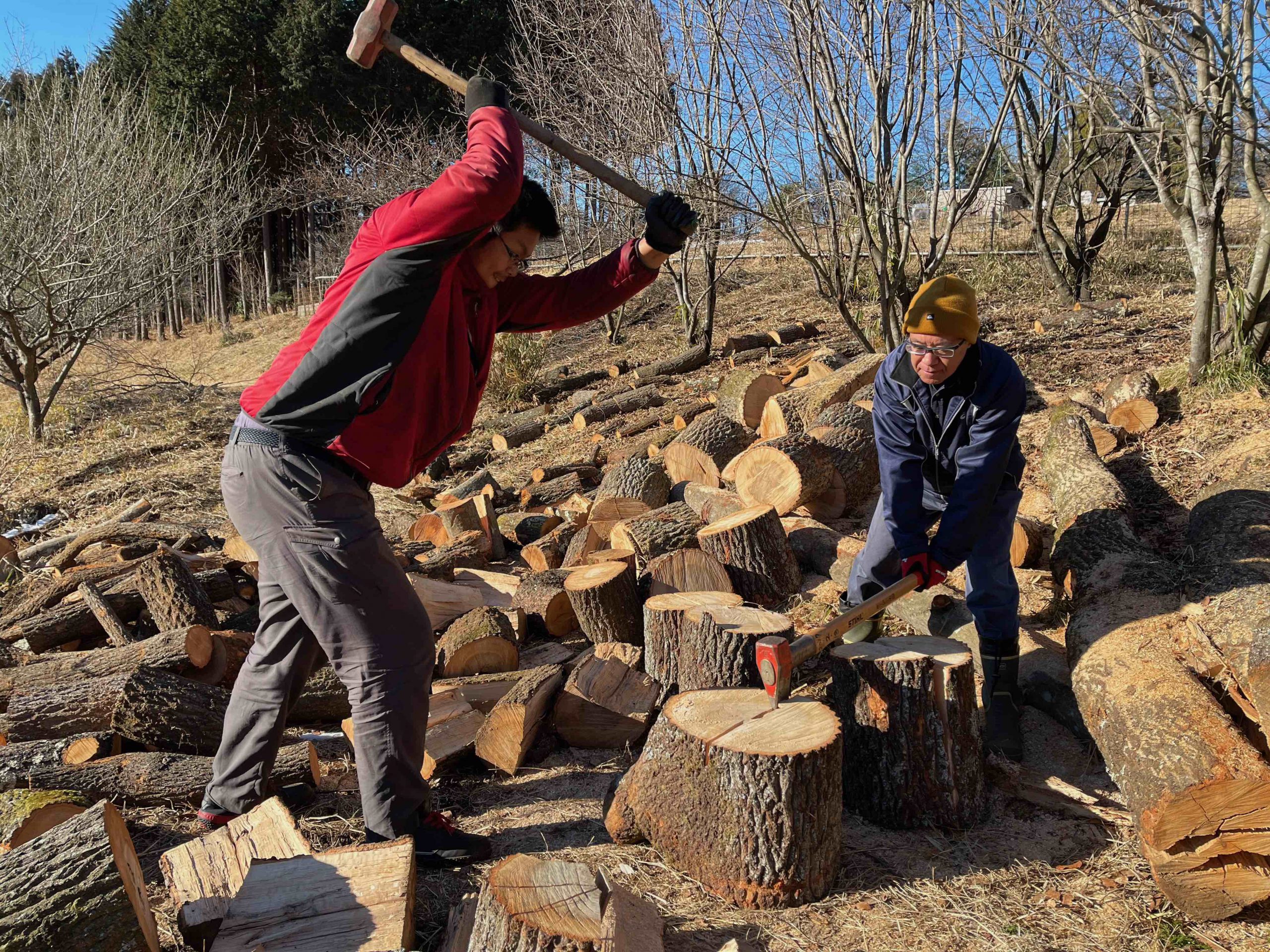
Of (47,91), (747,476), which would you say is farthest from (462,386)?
(47,91)

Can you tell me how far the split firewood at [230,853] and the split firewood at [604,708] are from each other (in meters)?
1.09

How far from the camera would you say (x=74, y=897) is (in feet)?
6.49

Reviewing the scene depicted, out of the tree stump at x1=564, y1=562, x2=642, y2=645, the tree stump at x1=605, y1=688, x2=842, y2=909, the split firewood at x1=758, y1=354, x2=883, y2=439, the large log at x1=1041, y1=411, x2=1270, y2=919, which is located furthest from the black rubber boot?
the split firewood at x1=758, y1=354, x2=883, y2=439

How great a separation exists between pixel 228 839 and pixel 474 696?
3.72 feet

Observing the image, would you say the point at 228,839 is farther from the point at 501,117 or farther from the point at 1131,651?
the point at 1131,651

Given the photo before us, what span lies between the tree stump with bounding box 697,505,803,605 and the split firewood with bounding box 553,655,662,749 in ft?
2.59

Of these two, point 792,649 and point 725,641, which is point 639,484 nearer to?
point 725,641

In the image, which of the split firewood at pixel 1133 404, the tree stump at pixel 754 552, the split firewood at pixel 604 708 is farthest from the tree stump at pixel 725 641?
the split firewood at pixel 1133 404

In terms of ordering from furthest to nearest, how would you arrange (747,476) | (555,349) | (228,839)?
(555,349) → (747,476) → (228,839)

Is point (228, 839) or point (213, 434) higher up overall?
point (213, 434)

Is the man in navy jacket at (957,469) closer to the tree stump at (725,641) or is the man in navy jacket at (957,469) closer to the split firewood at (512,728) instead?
the tree stump at (725,641)

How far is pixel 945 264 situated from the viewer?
1255cm

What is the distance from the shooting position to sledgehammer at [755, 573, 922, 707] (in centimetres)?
250

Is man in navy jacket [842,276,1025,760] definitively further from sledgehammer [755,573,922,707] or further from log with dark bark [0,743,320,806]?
log with dark bark [0,743,320,806]
